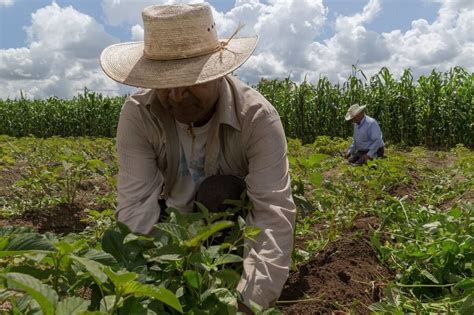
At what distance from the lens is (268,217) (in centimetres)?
218

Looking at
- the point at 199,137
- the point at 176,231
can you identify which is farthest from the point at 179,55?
the point at 176,231

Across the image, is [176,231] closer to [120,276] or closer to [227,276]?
[227,276]

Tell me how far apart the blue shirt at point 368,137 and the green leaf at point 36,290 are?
8.66 m

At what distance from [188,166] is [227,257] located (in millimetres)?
1194

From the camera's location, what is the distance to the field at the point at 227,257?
1244mm

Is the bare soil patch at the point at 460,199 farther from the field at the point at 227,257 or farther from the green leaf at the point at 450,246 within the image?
the green leaf at the point at 450,246

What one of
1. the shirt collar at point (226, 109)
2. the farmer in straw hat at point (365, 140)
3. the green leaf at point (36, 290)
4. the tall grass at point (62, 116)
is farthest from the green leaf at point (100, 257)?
the tall grass at point (62, 116)

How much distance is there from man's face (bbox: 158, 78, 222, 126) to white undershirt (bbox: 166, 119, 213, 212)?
0.43 ft

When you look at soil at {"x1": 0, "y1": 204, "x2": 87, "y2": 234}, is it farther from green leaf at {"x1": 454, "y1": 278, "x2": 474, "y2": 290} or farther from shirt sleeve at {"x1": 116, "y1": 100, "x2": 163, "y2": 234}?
green leaf at {"x1": 454, "y1": 278, "x2": 474, "y2": 290}

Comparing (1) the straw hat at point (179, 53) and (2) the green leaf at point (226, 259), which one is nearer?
(2) the green leaf at point (226, 259)

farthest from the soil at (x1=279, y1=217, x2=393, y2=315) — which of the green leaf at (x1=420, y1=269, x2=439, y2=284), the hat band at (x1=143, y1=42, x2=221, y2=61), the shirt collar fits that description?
the hat band at (x1=143, y1=42, x2=221, y2=61)

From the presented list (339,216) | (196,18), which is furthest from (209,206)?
(339,216)

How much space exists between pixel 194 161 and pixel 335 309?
897 mm

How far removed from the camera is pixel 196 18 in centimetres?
229
